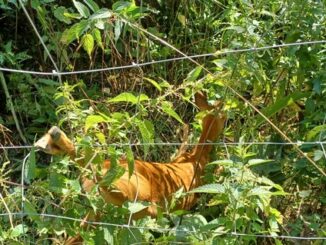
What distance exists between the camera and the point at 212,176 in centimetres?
211

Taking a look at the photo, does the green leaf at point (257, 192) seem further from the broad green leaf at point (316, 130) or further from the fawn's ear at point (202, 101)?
the fawn's ear at point (202, 101)

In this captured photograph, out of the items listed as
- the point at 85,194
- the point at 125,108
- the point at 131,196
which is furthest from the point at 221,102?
the point at 125,108

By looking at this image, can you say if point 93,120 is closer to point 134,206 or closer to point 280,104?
point 134,206

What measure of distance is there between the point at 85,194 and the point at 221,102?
550 millimetres

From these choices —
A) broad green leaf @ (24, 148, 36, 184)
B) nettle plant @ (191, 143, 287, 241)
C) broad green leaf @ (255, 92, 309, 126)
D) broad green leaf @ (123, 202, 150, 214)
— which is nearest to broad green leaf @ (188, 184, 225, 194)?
nettle plant @ (191, 143, 287, 241)

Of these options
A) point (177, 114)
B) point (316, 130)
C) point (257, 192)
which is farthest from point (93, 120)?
point (177, 114)

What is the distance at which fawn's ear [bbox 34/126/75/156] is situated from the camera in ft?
5.41

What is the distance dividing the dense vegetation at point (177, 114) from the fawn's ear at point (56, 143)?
1.4 inches

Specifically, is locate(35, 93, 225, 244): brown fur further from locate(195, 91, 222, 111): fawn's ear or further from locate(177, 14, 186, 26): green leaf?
locate(177, 14, 186, 26): green leaf

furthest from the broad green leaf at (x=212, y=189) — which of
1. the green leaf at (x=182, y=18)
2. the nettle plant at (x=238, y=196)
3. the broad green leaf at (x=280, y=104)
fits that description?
the green leaf at (x=182, y=18)

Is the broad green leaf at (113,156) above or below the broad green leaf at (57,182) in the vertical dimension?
above

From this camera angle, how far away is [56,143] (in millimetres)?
1657

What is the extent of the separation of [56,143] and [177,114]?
79cm

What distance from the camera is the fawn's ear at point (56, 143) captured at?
65.0 inches
